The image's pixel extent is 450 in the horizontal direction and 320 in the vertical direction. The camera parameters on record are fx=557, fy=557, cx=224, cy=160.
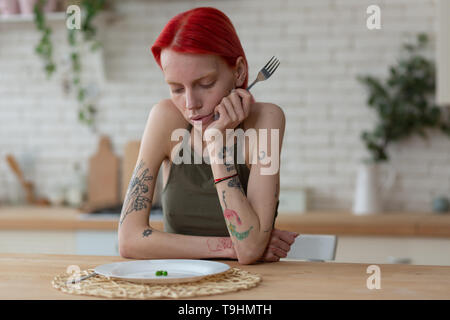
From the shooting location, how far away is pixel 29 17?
11.5 ft

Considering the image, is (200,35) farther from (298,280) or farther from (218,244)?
(298,280)

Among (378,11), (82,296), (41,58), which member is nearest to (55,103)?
(41,58)

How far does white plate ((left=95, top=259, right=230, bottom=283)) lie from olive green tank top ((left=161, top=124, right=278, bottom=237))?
0.42 m

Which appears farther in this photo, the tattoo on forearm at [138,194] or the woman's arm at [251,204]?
the tattoo on forearm at [138,194]

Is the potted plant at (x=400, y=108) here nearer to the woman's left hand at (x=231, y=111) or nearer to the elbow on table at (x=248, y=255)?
the woman's left hand at (x=231, y=111)

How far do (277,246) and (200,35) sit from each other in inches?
25.2

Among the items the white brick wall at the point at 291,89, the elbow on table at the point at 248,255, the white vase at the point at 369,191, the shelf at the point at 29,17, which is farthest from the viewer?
the shelf at the point at 29,17

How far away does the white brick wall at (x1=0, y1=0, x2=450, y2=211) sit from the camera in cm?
332

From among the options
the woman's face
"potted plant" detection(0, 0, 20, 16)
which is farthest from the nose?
"potted plant" detection(0, 0, 20, 16)

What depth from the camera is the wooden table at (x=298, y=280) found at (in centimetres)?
111

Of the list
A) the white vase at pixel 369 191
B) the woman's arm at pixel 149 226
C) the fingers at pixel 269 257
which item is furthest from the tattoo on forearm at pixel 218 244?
the white vase at pixel 369 191

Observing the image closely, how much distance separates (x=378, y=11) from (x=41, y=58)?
7.08ft

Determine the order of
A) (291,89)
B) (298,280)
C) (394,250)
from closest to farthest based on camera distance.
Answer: (298,280), (394,250), (291,89)

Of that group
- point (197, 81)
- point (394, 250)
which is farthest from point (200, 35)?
point (394, 250)
